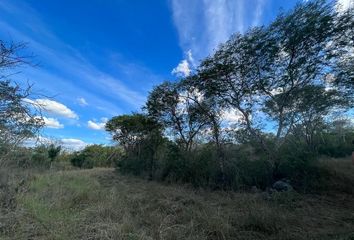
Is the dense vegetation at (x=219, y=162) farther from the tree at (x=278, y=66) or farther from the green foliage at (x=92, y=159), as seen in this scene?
the green foliage at (x=92, y=159)

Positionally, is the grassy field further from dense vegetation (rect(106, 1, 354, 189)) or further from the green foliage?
Answer: the green foliage

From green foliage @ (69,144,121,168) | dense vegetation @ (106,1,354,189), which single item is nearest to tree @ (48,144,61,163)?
dense vegetation @ (106,1,354,189)

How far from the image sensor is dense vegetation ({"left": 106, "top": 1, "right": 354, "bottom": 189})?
26.9 ft

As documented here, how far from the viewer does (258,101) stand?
10359 mm

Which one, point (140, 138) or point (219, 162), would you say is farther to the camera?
point (140, 138)

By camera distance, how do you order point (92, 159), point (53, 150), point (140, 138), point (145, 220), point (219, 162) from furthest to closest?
point (92, 159)
point (140, 138)
point (219, 162)
point (53, 150)
point (145, 220)

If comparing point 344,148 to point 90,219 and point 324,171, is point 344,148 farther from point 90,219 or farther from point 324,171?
point 90,219

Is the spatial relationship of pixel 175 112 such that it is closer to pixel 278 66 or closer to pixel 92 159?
pixel 278 66

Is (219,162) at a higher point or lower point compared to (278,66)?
lower

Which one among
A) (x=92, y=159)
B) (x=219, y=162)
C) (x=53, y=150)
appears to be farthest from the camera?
(x=92, y=159)

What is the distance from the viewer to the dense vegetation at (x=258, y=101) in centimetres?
820

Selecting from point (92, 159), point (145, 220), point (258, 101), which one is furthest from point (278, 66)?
point (92, 159)

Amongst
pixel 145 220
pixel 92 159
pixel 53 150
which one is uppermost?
pixel 92 159

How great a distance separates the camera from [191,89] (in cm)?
1152
